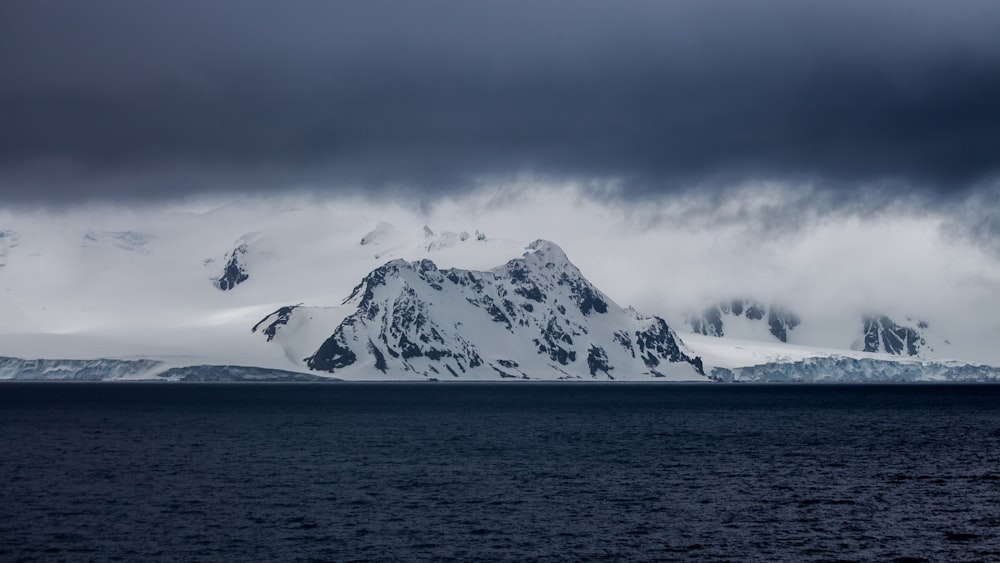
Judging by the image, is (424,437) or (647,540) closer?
(647,540)

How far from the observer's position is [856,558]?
68812mm

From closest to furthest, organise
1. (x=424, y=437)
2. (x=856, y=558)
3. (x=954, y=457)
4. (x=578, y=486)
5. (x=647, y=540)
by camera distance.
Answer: (x=856, y=558) < (x=647, y=540) < (x=578, y=486) < (x=954, y=457) < (x=424, y=437)

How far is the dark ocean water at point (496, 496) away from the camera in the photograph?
72188mm

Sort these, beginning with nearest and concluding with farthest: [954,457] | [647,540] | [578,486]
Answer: [647,540], [578,486], [954,457]

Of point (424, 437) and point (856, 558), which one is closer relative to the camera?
point (856, 558)

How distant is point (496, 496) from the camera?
9250 cm

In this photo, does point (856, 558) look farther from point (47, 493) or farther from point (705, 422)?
point (705, 422)

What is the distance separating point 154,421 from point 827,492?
380ft

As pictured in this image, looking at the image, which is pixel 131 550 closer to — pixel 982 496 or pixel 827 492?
pixel 827 492

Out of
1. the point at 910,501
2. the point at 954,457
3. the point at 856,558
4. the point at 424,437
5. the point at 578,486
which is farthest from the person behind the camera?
the point at 424,437

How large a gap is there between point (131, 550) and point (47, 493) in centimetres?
2414

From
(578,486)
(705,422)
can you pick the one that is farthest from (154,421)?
(578,486)

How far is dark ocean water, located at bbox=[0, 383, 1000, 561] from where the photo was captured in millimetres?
72188

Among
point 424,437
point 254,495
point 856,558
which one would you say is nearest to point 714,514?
point 856,558
